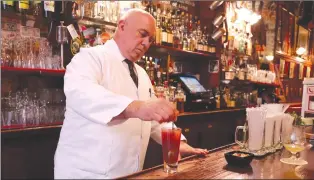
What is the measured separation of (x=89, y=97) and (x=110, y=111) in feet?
0.44

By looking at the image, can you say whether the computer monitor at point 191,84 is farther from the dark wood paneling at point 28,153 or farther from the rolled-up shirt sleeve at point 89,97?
the rolled-up shirt sleeve at point 89,97

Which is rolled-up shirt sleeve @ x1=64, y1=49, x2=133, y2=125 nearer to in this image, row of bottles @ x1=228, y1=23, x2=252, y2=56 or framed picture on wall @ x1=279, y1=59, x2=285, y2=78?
row of bottles @ x1=228, y1=23, x2=252, y2=56

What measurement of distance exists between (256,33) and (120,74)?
535 centimetres

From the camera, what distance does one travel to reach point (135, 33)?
79.1 inches

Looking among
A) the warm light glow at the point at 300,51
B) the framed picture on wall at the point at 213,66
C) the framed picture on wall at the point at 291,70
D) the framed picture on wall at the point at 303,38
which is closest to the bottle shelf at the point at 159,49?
the framed picture on wall at the point at 213,66

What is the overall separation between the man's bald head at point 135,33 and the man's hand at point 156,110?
707mm

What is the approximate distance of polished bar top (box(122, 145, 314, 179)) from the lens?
52.4 inches

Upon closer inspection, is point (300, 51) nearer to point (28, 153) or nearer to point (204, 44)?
point (204, 44)

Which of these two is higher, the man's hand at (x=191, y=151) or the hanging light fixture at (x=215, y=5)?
the hanging light fixture at (x=215, y=5)

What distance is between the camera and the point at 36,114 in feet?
8.92

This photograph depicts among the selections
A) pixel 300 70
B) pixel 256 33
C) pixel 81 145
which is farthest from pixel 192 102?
pixel 300 70

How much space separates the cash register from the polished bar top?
2520 mm

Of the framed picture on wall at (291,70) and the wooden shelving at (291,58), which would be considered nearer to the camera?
the wooden shelving at (291,58)

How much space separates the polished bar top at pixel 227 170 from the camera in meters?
1.33
